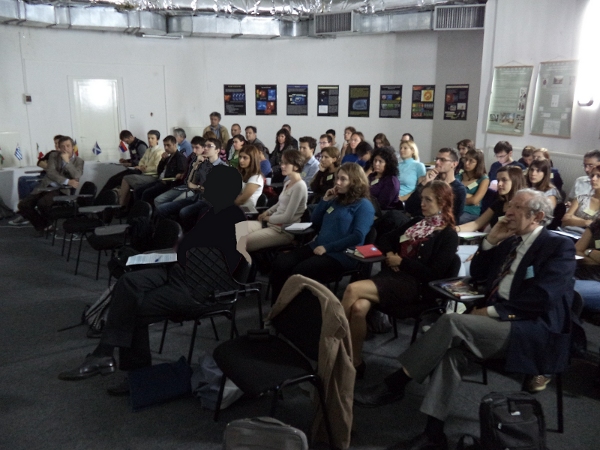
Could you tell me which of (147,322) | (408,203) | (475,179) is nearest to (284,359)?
(147,322)

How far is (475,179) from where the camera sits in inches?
203

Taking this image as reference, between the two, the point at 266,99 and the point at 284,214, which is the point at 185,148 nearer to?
the point at 266,99

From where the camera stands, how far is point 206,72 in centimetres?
935

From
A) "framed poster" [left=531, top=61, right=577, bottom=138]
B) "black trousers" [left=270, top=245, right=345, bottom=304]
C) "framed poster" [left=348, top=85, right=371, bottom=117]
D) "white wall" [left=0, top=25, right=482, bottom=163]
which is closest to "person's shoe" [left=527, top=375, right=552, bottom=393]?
"black trousers" [left=270, top=245, right=345, bottom=304]

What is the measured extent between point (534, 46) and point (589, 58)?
0.94 meters

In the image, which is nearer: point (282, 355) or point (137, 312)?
point (282, 355)

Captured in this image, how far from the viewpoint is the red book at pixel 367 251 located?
3206 mm

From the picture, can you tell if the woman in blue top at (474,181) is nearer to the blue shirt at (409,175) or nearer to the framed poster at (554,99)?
the blue shirt at (409,175)

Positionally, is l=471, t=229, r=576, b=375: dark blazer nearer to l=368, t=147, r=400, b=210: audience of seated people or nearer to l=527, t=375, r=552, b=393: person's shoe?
l=527, t=375, r=552, b=393: person's shoe

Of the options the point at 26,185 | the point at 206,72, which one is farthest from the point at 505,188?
the point at 206,72

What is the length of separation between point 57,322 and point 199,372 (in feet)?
5.17

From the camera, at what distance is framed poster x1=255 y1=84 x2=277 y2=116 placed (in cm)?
958

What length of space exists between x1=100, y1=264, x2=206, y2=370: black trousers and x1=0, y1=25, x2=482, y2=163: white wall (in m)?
5.99

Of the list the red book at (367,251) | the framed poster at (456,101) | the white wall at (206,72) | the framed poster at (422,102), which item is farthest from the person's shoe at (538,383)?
the framed poster at (422,102)
